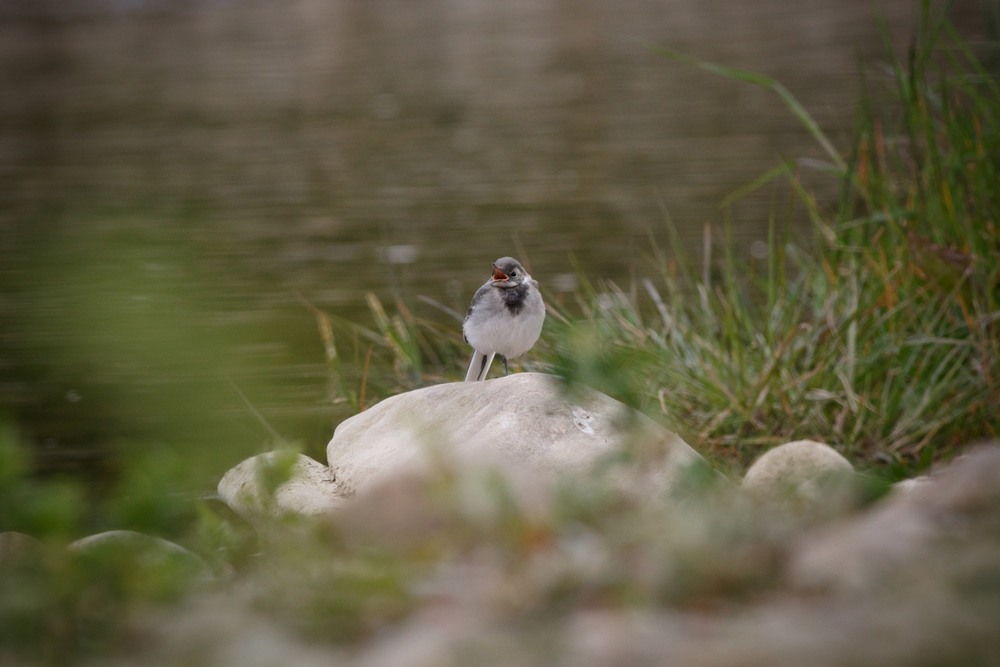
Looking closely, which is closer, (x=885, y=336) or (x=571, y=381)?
(x=571, y=381)

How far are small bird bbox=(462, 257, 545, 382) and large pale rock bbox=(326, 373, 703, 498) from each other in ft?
0.43

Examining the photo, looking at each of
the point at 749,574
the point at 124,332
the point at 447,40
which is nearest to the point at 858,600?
the point at 749,574

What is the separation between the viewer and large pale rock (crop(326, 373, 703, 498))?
12.1 ft

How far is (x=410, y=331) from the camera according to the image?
5496mm

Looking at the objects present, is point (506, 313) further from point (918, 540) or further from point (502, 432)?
point (918, 540)

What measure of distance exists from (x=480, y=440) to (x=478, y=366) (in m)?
0.78

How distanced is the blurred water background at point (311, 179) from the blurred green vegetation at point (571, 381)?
0.01 m

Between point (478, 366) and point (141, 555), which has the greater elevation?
point (141, 555)

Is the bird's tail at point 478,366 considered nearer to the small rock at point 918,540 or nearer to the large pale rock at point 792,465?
the large pale rock at point 792,465

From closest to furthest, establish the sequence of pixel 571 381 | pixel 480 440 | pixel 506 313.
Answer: pixel 571 381 < pixel 480 440 < pixel 506 313

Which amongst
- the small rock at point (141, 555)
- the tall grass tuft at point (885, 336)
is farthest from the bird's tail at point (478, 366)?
the small rock at point (141, 555)

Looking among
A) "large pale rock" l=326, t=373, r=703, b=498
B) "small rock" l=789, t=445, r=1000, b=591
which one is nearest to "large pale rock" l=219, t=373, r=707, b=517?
"large pale rock" l=326, t=373, r=703, b=498

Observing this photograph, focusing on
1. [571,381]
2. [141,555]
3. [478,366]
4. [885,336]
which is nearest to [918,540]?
[571,381]

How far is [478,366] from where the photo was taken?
4.55 m
